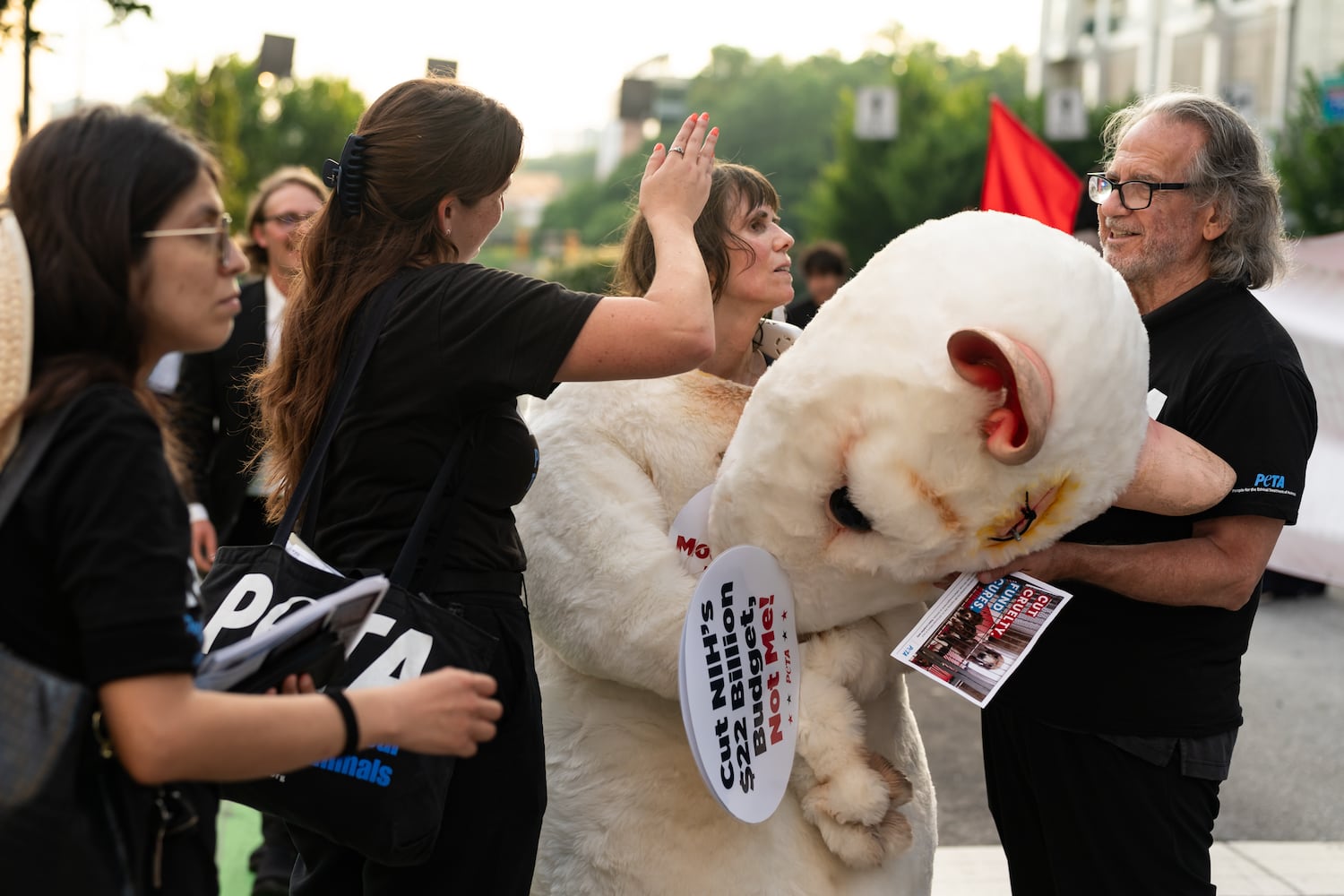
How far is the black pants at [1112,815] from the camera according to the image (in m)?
2.55

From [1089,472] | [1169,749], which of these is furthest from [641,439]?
[1169,749]

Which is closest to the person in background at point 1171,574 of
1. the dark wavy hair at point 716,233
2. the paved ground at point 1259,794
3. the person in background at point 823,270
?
the dark wavy hair at point 716,233

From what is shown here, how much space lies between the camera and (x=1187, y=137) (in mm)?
2773

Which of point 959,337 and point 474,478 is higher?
point 959,337

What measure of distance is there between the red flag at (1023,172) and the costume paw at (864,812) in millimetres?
5251

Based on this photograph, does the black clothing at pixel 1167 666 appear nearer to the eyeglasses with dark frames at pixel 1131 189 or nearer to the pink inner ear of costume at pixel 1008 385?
the eyeglasses with dark frames at pixel 1131 189

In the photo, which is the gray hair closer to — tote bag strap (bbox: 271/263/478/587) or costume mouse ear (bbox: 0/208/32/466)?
tote bag strap (bbox: 271/263/478/587)

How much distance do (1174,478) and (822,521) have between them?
1.96ft

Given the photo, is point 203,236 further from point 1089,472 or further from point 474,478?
point 1089,472

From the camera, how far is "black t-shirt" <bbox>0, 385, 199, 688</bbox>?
1.43 metres

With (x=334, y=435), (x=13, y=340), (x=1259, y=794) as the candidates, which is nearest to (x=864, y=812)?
(x=334, y=435)

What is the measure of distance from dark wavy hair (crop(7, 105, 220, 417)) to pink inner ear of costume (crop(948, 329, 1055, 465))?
3.75 ft

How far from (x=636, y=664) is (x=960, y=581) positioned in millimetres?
596

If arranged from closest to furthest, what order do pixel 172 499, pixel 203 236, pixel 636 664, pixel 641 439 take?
pixel 172 499
pixel 203 236
pixel 636 664
pixel 641 439
